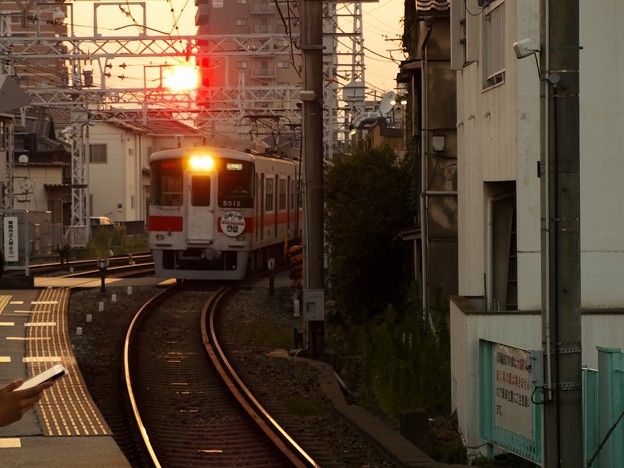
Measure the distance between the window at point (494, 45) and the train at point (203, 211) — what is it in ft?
43.9

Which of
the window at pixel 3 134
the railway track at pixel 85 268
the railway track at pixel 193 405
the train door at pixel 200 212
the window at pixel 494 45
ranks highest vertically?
the window at pixel 3 134

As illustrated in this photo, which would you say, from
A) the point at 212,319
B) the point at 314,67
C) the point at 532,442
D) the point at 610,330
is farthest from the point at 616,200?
the point at 212,319

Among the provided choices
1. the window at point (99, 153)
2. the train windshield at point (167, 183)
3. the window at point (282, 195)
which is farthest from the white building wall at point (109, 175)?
the train windshield at point (167, 183)

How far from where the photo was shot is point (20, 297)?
24.4 meters

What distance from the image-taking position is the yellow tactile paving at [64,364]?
446 inches

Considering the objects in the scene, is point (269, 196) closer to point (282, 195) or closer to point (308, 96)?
point (282, 195)

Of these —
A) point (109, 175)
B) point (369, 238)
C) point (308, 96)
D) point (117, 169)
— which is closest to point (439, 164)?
point (308, 96)

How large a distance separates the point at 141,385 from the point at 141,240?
36.9 meters

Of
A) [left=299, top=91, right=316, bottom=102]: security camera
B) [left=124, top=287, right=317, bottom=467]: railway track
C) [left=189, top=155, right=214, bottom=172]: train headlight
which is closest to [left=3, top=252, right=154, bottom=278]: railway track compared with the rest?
[left=189, top=155, right=214, bottom=172]: train headlight

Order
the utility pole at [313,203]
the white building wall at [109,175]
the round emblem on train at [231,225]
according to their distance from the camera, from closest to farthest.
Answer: the utility pole at [313,203] → the round emblem on train at [231,225] → the white building wall at [109,175]

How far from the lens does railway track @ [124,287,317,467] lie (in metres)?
10.8

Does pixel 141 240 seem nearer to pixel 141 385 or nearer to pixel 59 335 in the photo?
pixel 59 335

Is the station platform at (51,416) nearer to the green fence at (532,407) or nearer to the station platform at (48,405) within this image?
the station platform at (48,405)

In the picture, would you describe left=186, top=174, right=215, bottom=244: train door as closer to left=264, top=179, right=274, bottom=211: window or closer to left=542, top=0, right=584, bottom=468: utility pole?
left=264, top=179, right=274, bottom=211: window
